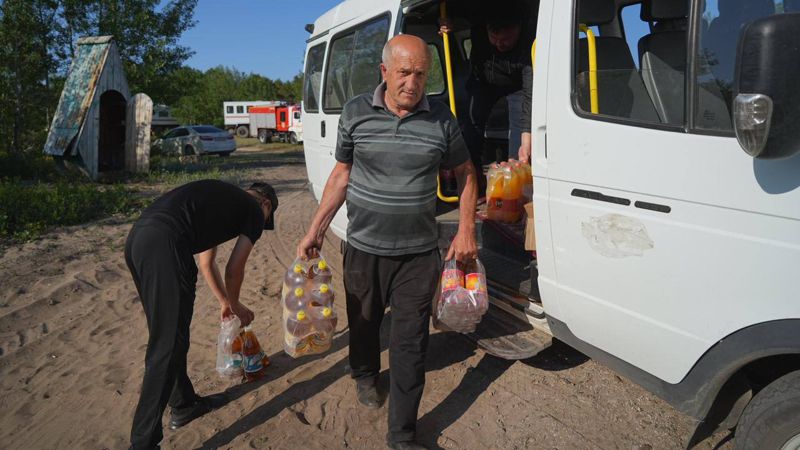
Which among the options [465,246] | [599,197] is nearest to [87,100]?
[465,246]

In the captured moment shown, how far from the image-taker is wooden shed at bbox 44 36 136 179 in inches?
465

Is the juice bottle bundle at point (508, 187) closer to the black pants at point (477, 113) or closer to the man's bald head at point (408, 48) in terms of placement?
the black pants at point (477, 113)

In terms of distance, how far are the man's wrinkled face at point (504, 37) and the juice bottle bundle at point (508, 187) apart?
1.24 meters

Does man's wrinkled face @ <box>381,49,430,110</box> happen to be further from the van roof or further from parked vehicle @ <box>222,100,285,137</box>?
parked vehicle @ <box>222,100,285,137</box>

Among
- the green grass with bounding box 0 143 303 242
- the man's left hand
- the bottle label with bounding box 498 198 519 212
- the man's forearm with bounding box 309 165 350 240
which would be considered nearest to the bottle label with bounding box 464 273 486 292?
the man's left hand

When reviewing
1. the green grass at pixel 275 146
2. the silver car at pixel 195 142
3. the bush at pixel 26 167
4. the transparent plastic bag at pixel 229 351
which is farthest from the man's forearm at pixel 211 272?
the green grass at pixel 275 146

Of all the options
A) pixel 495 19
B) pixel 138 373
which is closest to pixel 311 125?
pixel 495 19

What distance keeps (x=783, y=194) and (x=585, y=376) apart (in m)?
2.06

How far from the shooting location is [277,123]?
35.8 m

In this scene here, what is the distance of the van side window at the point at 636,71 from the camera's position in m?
2.41

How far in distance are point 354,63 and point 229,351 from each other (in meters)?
2.77

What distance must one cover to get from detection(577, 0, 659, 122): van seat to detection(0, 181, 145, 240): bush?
705 centimetres

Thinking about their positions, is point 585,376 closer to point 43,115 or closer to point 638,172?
point 638,172

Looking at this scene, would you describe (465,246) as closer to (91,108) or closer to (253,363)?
(253,363)
